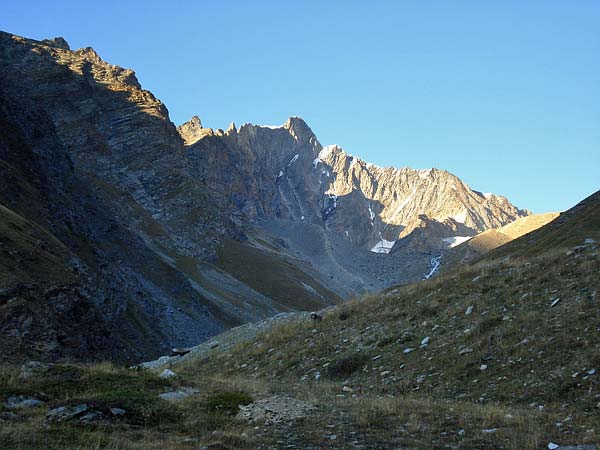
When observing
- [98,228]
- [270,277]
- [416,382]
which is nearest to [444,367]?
[416,382]

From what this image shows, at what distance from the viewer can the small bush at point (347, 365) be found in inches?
802

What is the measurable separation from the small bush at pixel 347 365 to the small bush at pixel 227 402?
5.74 metres

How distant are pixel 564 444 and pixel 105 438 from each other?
8145mm

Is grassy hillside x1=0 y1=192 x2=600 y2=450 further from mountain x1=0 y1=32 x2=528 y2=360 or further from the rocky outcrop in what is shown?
mountain x1=0 y1=32 x2=528 y2=360

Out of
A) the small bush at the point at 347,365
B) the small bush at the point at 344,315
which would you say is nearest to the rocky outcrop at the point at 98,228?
the small bush at the point at 347,365

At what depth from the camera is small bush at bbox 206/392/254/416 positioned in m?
13.8

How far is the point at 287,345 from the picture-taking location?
26.4 m

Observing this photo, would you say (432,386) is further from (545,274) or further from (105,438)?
(105,438)

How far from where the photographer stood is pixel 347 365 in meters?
20.7

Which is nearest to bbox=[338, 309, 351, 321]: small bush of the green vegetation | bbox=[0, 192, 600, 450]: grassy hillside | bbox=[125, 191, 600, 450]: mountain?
bbox=[125, 191, 600, 450]: mountain

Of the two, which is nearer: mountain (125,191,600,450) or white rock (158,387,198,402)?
mountain (125,191,600,450)

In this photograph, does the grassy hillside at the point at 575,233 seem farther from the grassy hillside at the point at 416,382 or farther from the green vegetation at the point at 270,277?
the green vegetation at the point at 270,277

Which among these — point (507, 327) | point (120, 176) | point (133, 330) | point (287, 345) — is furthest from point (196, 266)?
point (507, 327)

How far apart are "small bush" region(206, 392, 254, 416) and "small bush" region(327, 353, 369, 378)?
574cm
